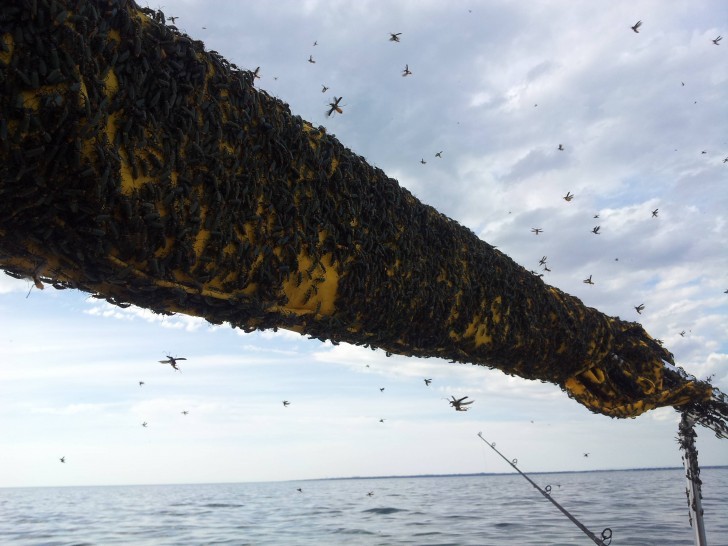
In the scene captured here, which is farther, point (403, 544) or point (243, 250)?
point (403, 544)

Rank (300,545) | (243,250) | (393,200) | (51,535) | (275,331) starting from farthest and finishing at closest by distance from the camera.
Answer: (51,535), (300,545), (393,200), (275,331), (243,250)

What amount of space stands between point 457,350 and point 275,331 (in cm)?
130

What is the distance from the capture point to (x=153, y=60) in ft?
5.90

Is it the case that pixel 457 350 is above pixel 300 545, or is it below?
above

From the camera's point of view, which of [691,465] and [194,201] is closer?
[194,201]

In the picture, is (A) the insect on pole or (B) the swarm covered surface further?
(A) the insect on pole

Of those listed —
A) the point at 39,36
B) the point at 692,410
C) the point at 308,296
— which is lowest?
the point at 692,410

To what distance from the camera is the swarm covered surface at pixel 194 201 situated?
151 centimetres

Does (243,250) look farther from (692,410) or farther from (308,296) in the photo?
(692,410)

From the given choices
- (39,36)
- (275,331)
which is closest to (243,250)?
(275,331)

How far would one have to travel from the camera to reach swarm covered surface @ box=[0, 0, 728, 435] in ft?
4.95

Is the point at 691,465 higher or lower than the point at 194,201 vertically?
lower

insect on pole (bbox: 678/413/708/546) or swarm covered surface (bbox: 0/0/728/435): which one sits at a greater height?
swarm covered surface (bbox: 0/0/728/435)

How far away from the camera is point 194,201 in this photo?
187 centimetres
